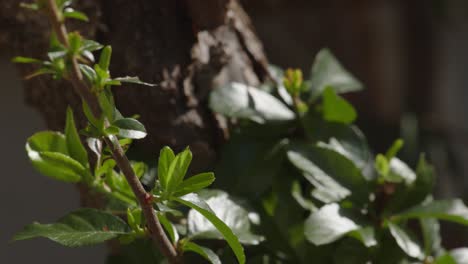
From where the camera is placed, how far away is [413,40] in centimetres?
301

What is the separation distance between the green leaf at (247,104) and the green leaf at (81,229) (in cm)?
24

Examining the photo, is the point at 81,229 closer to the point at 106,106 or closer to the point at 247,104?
the point at 106,106

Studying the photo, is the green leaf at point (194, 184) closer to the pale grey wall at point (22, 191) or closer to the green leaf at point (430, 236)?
the green leaf at point (430, 236)

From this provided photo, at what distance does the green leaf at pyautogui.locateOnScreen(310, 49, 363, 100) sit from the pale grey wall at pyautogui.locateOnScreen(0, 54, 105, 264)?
68 cm

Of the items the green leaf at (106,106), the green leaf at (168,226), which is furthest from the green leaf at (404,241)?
the green leaf at (106,106)

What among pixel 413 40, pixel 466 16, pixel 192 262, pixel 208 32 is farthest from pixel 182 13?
pixel 466 16

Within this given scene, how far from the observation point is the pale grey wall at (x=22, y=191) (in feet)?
4.86

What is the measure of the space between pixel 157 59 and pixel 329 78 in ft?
0.81

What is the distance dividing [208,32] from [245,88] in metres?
0.09

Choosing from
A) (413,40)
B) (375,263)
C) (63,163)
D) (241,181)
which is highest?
(63,163)

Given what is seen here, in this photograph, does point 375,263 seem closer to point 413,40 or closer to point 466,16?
point 413,40

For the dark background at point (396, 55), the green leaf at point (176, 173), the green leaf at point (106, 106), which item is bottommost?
the dark background at point (396, 55)

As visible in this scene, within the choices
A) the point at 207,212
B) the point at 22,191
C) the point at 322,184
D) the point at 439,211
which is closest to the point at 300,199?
the point at 322,184

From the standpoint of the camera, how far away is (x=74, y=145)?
692 millimetres
